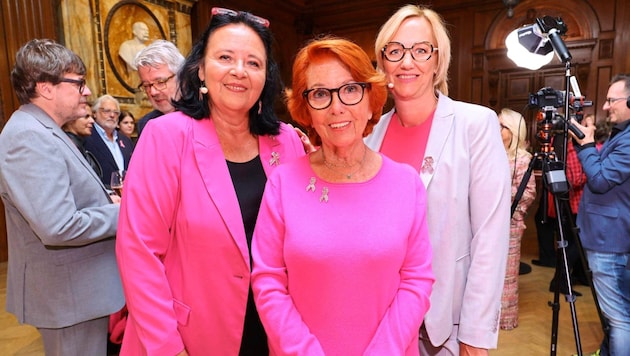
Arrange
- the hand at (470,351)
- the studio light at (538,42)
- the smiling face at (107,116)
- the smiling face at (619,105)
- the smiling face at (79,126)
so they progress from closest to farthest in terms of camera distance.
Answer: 1. the hand at (470,351)
2. the studio light at (538,42)
3. the smiling face at (619,105)
4. the smiling face at (79,126)
5. the smiling face at (107,116)

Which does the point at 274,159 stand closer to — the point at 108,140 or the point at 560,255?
the point at 560,255

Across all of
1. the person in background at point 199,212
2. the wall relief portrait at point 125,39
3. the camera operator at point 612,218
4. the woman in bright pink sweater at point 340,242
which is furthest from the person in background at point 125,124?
the camera operator at point 612,218

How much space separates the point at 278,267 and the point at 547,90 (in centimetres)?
206

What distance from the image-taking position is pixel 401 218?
43.0 inches

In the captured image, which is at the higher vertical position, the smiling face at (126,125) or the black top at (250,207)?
the smiling face at (126,125)

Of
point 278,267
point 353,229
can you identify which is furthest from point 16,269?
point 353,229

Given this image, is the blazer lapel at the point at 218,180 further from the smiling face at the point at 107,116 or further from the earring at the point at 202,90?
the smiling face at the point at 107,116

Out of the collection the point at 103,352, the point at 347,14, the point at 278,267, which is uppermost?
the point at 347,14

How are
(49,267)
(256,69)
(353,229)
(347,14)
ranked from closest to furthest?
1. (353,229)
2. (256,69)
3. (49,267)
4. (347,14)

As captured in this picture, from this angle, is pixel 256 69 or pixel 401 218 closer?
pixel 401 218

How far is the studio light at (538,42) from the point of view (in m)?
2.15

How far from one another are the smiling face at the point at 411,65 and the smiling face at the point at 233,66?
48 cm

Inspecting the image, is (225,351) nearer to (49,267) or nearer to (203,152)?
(203,152)

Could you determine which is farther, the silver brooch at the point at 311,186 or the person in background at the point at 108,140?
the person in background at the point at 108,140
